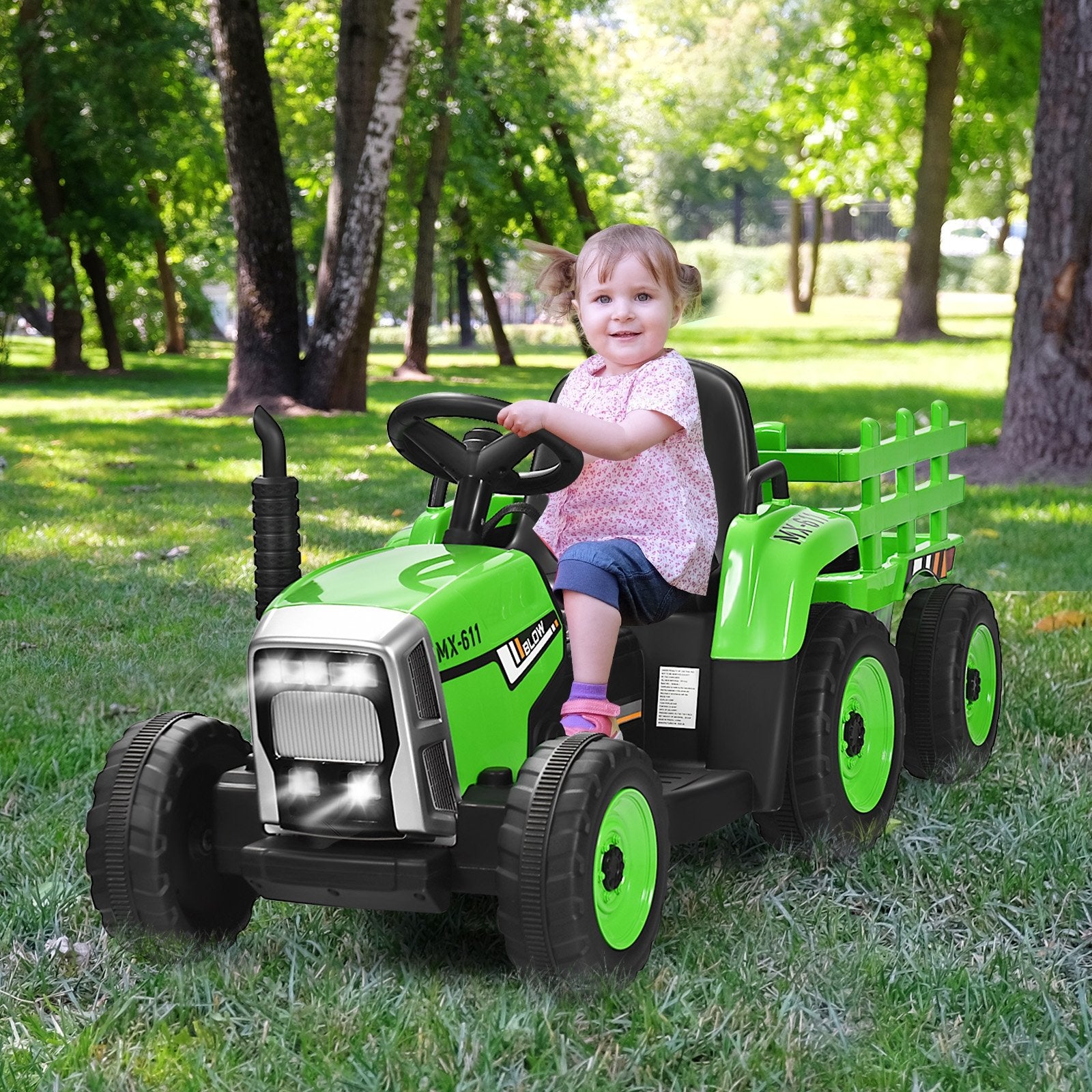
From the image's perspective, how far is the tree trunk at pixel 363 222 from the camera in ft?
43.0

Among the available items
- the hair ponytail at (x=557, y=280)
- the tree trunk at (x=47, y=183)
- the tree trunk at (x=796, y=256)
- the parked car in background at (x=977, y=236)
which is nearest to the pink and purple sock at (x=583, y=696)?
the hair ponytail at (x=557, y=280)

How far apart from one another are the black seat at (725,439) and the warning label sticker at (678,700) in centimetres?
39

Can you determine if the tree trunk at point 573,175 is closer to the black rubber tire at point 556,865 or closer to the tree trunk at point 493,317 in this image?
the tree trunk at point 493,317

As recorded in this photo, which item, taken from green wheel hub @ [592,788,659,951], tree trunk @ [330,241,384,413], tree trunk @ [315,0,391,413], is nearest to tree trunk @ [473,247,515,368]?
tree trunk @ [330,241,384,413]

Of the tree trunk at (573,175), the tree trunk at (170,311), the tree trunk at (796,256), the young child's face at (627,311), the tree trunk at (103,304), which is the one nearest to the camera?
the young child's face at (627,311)

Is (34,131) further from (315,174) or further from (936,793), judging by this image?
(936,793)

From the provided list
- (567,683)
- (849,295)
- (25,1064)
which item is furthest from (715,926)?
(849,295)

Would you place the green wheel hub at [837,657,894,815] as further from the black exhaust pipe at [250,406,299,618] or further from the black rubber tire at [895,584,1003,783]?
the black exhaust pipe at [250,406,299,618]

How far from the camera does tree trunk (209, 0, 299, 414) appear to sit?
13.5 meters

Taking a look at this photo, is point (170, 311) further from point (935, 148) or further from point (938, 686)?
point (938, 686)

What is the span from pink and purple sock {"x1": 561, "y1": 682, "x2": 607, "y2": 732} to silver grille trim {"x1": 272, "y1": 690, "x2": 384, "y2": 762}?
52 centimetres

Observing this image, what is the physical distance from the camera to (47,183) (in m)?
23.2

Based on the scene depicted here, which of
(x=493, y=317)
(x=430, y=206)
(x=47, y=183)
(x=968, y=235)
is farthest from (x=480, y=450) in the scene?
(x=968, y=235)

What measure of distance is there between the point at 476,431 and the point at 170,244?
93.3ft
